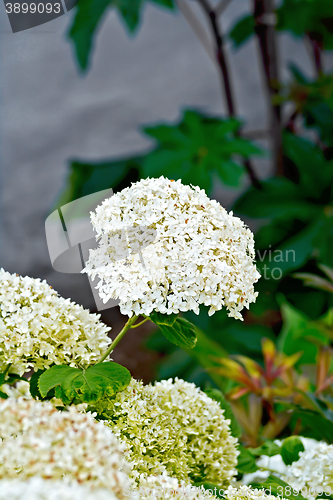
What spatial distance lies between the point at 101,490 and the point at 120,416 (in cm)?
26

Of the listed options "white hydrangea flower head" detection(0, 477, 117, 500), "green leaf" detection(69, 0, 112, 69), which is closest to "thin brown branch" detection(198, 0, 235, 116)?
"green leaf" detection(69, 0, 112, 69)

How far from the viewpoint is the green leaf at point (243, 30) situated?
5.84 ft

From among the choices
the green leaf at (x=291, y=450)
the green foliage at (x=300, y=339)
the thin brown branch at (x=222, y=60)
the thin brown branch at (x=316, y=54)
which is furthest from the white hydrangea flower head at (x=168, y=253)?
the thin brown branch at (x=316, y=54)

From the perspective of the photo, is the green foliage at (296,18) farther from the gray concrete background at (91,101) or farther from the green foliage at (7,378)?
the green foliage at (7,378)

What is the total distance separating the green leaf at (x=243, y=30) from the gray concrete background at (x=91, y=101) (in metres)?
0.52

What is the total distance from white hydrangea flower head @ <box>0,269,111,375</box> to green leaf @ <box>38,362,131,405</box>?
0.03 m

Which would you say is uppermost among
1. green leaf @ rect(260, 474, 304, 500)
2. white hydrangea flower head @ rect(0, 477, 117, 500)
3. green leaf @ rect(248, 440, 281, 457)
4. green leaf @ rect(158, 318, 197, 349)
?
white hydrangea flower head @ rect(0, 477, 117, 500)

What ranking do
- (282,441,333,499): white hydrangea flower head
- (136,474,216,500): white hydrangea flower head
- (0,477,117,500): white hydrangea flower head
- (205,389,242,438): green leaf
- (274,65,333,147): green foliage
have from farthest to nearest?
(274,65,333,147): green foliage, (205,389,242,438): green leaf, (282,441,333,499): white hydrangea flower head, (136,474,216,500): white hydrangea flower head, (0,477,117,500): white hydrangea flower head

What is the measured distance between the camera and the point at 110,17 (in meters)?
2.20

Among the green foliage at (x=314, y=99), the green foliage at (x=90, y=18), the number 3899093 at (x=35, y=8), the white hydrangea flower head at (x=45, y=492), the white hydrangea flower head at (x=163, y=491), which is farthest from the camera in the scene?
the green foliage at (x=314, y=99)

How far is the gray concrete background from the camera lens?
194 centimetres

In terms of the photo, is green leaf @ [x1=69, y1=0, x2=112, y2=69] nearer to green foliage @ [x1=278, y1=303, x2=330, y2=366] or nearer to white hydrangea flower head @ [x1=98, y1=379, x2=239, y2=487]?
green foliage @ [x1=278, y1=303, x2=330, y2=366]

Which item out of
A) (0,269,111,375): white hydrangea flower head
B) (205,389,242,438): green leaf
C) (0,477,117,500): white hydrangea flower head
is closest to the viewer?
(0,477,117,500): white hydrangea flower head

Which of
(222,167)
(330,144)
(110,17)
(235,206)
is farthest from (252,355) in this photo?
(110,17)
